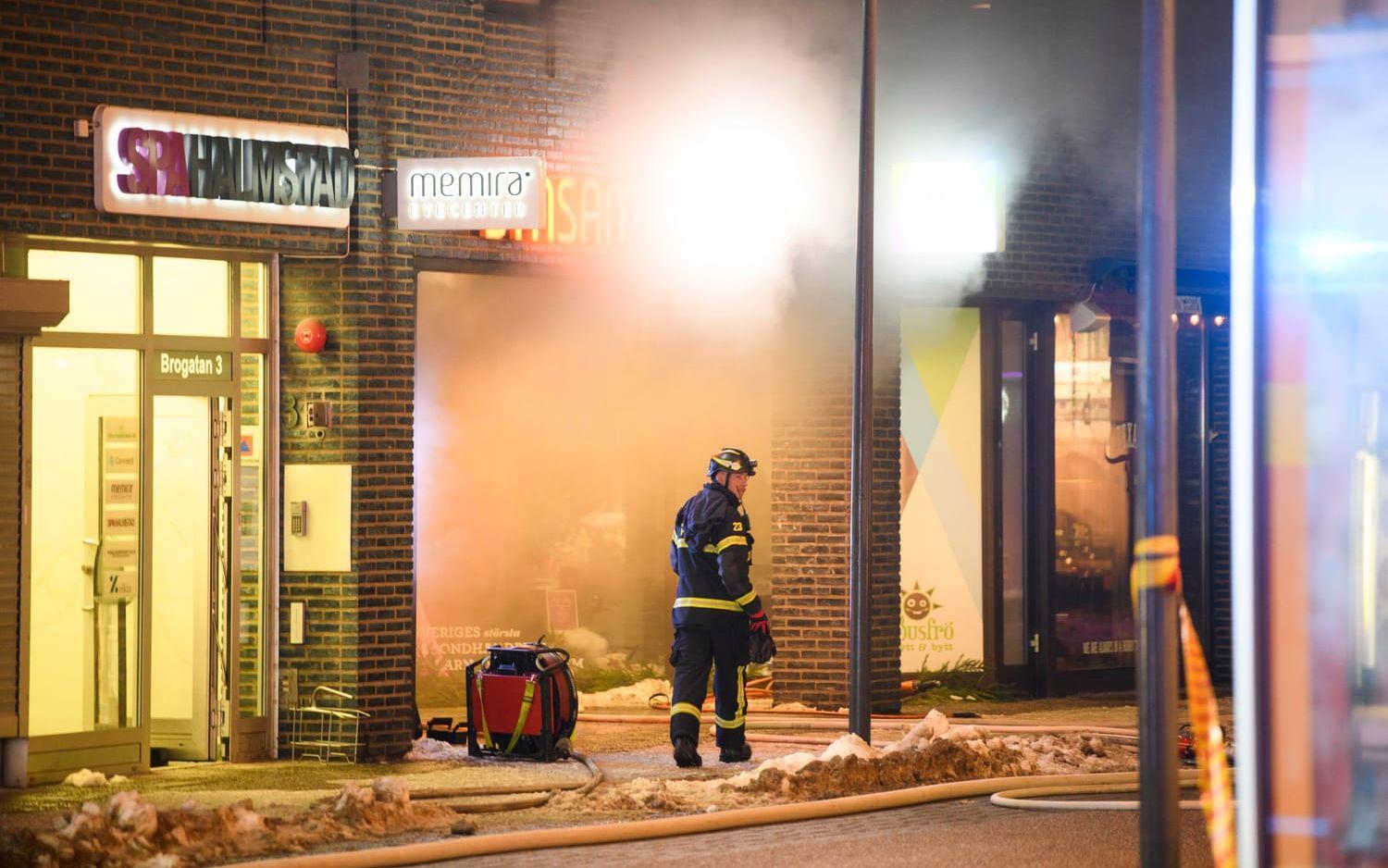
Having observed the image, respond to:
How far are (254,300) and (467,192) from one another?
168cm

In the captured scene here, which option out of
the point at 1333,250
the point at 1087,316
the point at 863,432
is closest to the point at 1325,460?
the point at 1333,250

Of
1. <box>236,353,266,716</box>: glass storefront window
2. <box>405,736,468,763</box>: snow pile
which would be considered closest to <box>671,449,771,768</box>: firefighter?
<box>405,736,468,763</box>: snow pile

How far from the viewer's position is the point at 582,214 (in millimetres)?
12281

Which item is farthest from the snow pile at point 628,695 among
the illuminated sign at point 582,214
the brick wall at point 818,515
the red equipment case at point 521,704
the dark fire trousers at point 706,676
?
the illuminated sign at point 582,214

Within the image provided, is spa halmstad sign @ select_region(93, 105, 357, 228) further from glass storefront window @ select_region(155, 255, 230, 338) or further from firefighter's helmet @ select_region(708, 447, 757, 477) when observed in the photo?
firefighter's helmet @ select_region(708, 447, 757, 477)

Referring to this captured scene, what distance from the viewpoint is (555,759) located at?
10.8 m

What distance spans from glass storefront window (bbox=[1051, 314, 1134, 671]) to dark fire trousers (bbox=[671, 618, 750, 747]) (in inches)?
194

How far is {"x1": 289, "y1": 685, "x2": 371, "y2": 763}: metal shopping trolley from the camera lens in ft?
36.1

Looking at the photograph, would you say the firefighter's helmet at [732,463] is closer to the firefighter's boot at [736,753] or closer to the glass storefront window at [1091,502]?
the firefighter's boot at [736,753]

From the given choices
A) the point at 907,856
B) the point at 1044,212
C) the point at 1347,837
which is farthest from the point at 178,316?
the point at 1347,837

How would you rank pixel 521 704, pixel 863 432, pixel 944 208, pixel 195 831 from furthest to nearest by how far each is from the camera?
pixel 944 208, pixel 521 704, pixel 863 432, pixel 195 831

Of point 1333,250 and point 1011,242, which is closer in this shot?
point 1333,250

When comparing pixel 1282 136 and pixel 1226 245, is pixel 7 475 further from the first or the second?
pixel 1226 245

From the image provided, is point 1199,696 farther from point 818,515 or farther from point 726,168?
point 726,168
